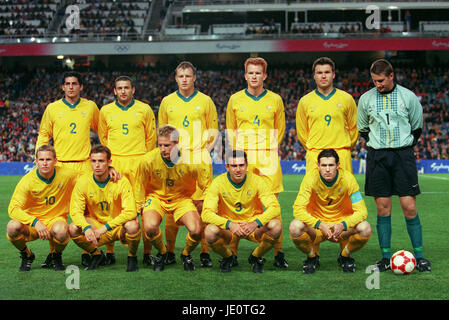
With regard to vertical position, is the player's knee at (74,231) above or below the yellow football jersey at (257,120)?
below

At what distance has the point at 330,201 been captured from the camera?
18.7 feet

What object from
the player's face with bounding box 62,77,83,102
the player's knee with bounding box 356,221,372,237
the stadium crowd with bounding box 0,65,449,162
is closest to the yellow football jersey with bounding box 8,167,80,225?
the player's face with bounding box 62,77,83,102

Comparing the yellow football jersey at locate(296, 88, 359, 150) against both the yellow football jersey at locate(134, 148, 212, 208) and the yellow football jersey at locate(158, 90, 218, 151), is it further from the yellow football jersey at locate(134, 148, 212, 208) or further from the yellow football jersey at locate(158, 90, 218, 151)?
the yellow football jersey at locate(134, 148, 212, 208)

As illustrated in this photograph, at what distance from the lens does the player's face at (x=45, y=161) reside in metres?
5.69

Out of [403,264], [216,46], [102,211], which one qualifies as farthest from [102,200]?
[216,46]

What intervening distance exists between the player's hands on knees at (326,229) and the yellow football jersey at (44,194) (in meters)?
2.59

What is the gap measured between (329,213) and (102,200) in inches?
89.5

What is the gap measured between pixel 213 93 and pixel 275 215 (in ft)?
82.2

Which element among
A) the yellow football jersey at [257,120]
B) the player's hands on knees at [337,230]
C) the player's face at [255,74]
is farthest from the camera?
the yellow football jersey at [257,120]

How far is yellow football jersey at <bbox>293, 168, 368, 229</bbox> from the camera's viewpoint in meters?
5.45

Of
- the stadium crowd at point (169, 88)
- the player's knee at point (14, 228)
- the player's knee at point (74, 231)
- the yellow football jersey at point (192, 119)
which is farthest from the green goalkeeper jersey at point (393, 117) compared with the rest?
the stadium crowd at point (169, 88)

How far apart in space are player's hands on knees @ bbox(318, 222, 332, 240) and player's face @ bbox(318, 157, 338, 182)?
1.53 ft

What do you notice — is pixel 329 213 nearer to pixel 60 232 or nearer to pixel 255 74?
pixel 255 74

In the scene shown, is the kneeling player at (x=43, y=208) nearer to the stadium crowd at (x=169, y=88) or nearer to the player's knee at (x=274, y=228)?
the player's knee at (x=274, y=228)
